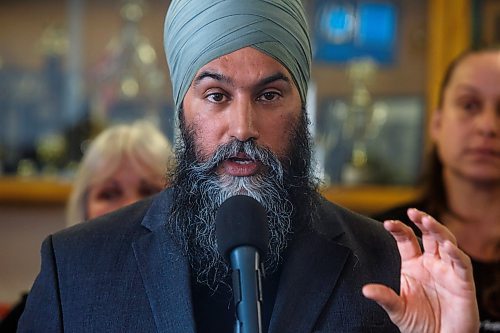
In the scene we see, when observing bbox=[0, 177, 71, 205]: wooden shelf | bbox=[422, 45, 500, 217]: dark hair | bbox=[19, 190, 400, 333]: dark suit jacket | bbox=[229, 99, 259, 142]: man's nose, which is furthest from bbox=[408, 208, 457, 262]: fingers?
bbox=[0, 177, 71, 205]: wooden shelf

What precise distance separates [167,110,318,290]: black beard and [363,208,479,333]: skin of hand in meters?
0.27

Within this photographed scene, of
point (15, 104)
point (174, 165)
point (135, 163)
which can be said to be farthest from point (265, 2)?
point (15, 104)

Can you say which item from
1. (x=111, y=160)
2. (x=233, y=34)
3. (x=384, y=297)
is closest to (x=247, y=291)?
(x=384, y=297)

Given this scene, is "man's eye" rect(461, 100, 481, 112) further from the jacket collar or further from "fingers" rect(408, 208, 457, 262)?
"fingers" rect(408, 208, 457, 262)

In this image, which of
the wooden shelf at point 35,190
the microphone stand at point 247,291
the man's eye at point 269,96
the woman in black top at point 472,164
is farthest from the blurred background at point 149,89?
the microphone stand at point 247,291

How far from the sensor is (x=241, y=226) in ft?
4.49

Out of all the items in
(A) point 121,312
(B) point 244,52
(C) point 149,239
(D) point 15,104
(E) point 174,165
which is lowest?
(A) point 121,312

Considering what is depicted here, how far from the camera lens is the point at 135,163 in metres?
2.75

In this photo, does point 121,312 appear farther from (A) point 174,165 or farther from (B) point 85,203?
(B) point 85,203

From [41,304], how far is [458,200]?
1.38 metres

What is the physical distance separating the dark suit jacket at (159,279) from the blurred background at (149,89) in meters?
2.37

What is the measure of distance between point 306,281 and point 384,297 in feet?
0.95

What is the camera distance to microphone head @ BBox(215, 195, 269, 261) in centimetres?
134

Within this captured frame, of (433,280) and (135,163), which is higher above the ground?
(135,163)
